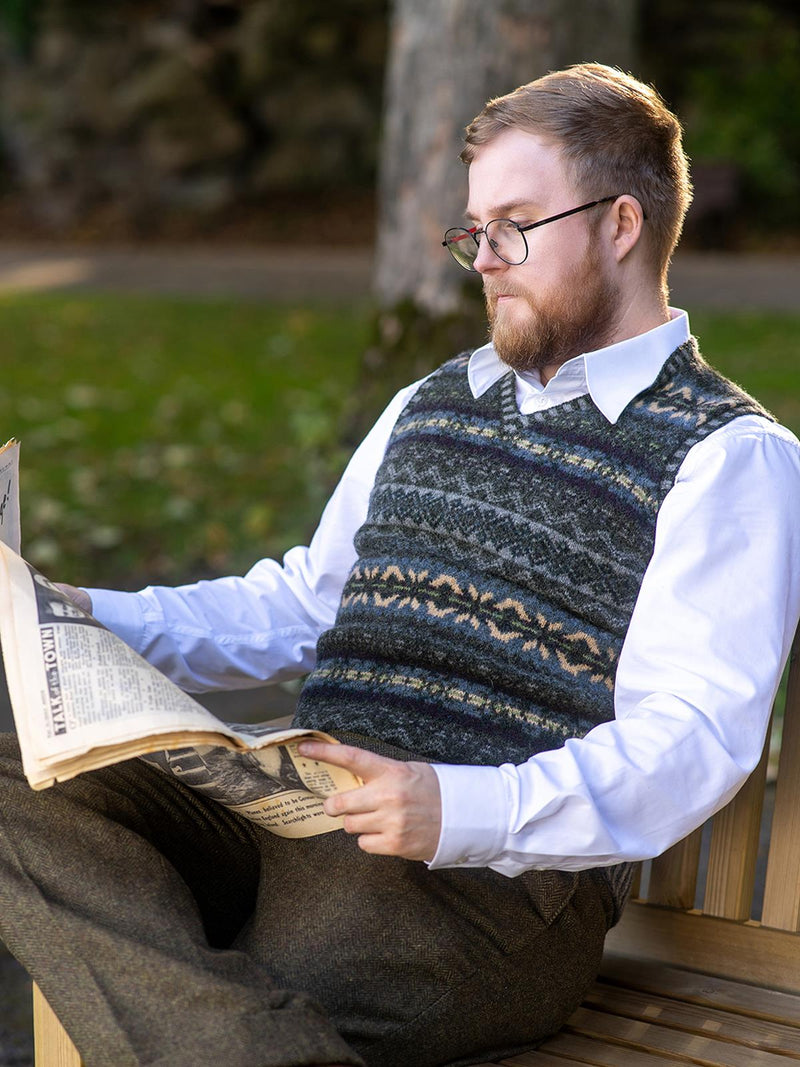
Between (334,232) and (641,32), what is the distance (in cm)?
488

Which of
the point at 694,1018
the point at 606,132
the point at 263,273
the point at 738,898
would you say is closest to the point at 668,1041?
the point at 694,1018

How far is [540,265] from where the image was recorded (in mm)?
2291

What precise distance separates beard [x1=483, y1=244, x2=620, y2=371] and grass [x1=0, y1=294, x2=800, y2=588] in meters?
2.98

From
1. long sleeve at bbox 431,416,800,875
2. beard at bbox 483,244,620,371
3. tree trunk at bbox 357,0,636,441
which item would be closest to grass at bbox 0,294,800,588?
tree trunk at bbox 357,0,636,441

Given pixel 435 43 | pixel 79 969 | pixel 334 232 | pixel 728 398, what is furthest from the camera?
pixel 334 232

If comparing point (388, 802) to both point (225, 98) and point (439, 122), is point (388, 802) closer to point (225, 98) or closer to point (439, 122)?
point (439, 122)

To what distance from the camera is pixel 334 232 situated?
1584cm

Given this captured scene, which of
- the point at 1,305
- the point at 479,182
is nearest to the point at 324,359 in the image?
the point at 1,305

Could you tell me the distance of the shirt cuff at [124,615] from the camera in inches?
97.0

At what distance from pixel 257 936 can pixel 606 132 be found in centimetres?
136

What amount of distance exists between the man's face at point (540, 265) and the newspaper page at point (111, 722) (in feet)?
2.74

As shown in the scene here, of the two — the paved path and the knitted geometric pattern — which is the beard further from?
the paved path

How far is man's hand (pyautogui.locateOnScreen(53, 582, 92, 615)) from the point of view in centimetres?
235

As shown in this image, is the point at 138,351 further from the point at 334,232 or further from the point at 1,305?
the point at 334,232
